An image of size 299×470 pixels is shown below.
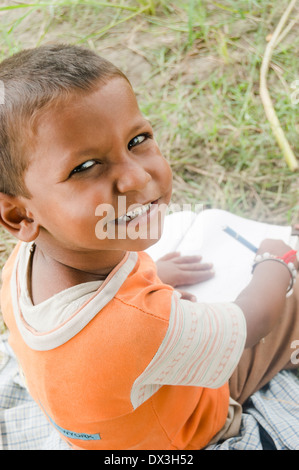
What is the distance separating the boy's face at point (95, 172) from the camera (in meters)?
0.63

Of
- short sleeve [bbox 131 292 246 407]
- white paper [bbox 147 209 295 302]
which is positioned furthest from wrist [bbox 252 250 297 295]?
short sleeve [bbox 131 292 246 407]

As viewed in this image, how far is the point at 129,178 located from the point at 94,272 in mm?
177

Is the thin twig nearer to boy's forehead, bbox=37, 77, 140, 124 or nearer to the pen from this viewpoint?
the pen

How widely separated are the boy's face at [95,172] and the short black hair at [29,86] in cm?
1

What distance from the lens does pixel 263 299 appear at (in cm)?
96

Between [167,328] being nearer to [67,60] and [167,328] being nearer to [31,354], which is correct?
[31,354]

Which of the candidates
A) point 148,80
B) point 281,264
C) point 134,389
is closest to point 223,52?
point 148,80

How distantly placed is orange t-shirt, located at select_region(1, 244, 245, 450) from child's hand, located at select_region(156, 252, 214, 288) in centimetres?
39

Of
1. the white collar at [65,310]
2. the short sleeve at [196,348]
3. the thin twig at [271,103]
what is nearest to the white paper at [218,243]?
the thin twig at [271,103]

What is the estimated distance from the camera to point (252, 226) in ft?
4.71

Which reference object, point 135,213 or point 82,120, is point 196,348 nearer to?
point 135,213

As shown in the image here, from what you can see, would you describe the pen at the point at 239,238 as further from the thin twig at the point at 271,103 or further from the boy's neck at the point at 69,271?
the boy's neck at the point at 69,271

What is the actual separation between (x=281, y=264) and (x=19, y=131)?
2.15ft

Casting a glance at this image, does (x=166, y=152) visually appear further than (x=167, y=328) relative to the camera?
Yes
